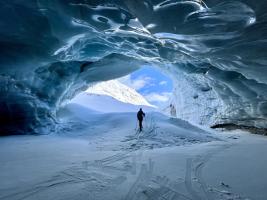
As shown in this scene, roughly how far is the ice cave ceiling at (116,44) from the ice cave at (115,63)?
34mm

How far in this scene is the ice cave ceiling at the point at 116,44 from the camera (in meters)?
5.80

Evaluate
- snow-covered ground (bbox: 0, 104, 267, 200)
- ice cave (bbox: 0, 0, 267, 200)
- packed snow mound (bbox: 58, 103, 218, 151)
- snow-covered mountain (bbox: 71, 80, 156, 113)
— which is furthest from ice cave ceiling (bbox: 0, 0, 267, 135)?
snow-covered mountain (bbox: 71, 80, 156, 113)

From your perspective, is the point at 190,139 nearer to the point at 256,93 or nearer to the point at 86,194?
the point at 256,93

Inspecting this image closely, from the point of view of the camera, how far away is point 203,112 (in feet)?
68.1

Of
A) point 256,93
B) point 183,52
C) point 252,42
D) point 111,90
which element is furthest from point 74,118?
point 111,90

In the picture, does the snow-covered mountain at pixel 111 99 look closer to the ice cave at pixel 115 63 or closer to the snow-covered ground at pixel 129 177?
the ice cave at pixel 115 63

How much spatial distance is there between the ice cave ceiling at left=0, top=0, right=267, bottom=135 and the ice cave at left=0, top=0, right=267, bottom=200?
0.11ft

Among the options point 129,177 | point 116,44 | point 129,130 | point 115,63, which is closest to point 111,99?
point 115,63

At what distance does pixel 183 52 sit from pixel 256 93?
5717 millimetres

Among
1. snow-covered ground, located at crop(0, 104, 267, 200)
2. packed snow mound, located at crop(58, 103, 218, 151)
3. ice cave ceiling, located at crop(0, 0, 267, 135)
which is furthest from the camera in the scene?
packed snow mound, located at crop(58, 103, 218, 151)

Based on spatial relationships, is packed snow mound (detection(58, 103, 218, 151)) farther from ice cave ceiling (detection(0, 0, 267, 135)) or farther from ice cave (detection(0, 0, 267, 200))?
ice cave ceiling (detection(0, 0, 267, 135))

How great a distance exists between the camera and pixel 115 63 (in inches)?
587

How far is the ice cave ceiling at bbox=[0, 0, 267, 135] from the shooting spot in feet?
19.0

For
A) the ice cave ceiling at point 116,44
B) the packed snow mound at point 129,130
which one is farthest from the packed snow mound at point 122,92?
the ice cave ceiling at point 116,44
